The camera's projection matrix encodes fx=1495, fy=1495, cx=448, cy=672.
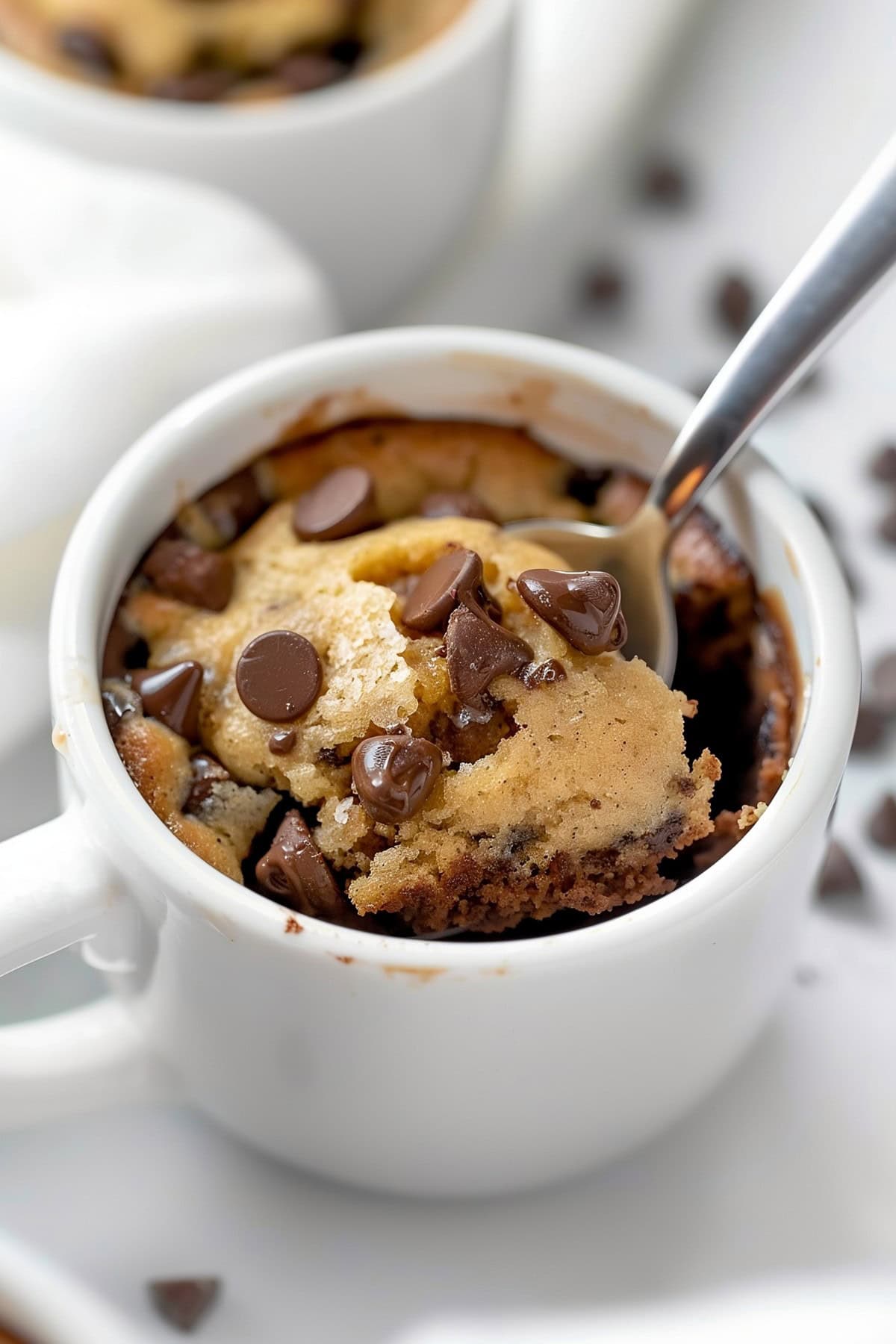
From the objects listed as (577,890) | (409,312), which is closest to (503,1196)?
(577,890)

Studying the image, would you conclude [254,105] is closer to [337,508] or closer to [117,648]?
[337,508]

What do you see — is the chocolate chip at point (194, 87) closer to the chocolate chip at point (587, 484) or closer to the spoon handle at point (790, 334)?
the chocolate chip at point (587, 484)

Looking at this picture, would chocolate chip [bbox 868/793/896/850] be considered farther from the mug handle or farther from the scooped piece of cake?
the mug handle

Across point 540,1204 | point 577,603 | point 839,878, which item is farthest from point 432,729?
point 839,878

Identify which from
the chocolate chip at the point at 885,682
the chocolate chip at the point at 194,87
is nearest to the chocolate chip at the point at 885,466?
the chocolate chip at the point at 885,682

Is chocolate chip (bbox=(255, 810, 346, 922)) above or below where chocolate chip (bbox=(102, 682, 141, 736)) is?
above

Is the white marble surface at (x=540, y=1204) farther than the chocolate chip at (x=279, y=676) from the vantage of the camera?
Yes

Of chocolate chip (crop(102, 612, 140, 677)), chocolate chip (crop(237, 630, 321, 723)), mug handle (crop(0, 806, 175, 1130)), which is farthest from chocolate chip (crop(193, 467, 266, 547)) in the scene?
mug handle (crop(0, 806, 175, 1130))
